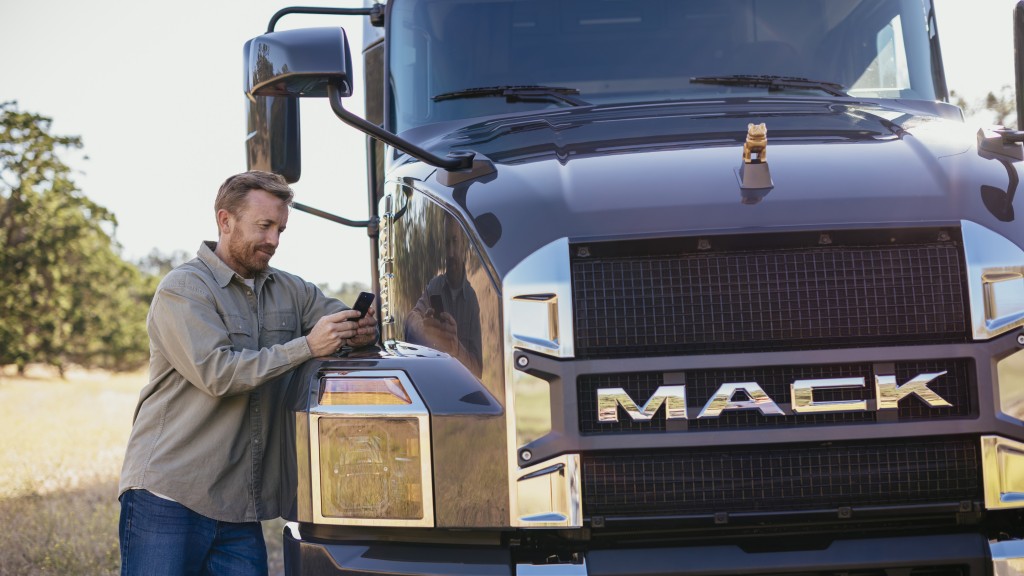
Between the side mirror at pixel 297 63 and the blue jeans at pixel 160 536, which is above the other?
the side mirror at pixel 297 63

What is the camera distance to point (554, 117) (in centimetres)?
411

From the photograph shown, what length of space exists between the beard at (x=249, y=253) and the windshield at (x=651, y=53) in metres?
0.82

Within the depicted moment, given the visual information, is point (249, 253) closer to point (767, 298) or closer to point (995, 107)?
point (767, 298)

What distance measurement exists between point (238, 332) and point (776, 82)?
217 cm

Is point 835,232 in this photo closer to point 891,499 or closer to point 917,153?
point 917,153

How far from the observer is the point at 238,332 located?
3971 millimetres

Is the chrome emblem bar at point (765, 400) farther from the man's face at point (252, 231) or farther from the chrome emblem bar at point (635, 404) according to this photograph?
the man's face at point (252, 231)

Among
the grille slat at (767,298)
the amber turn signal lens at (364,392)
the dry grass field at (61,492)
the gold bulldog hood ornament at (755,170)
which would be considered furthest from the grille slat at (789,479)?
the dry grass field at (61,492)

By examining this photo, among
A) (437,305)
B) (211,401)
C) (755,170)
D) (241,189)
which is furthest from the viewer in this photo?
(241,189)

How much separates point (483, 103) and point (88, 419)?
1291 centimetres

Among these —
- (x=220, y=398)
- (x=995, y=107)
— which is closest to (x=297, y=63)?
(x=220, y=398)

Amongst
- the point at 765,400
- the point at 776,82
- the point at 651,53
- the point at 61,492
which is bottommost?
the point at 61,492

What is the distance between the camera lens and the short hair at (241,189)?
4016 millimetres

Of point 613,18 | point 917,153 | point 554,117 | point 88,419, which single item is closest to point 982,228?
point 917,153
